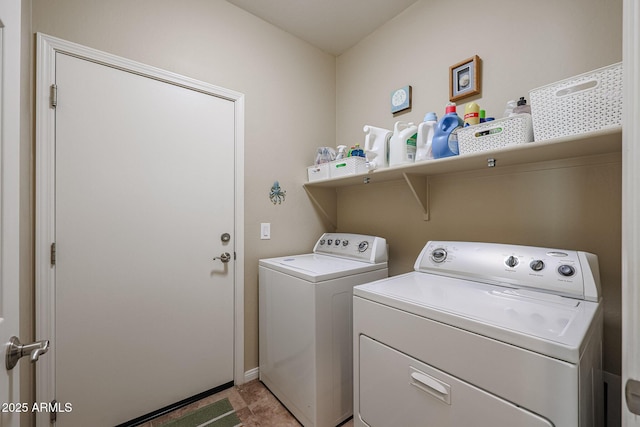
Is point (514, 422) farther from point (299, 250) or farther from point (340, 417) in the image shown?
point (299, 250)

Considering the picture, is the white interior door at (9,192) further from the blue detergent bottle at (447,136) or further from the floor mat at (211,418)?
the blue detergent bottle at (447,136)

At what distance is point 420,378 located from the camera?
98 centimetres

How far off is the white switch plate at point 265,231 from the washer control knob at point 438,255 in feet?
3.85

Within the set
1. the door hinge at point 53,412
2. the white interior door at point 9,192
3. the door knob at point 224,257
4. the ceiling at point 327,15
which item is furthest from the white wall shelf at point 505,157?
the door hinge at point 53,412

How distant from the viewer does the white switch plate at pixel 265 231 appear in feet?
6.68

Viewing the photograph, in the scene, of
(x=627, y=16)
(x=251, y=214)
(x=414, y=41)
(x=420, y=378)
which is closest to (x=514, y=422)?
(x=420, y=378)

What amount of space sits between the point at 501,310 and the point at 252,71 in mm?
2097

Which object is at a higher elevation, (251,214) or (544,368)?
(251,214)

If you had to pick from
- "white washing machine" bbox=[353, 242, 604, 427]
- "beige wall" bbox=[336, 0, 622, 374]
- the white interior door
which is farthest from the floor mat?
"beige wall" bbox=[336, 0, 622, 374]

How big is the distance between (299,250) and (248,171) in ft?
2.49

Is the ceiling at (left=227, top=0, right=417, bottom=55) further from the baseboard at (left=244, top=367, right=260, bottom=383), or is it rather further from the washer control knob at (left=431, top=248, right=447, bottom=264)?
the baseboard at (left=244, top=367, right=260, bottom=383)

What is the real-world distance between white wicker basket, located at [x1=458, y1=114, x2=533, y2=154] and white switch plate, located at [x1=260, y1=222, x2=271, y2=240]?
54.4 inches

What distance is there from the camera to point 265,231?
205 centimetres

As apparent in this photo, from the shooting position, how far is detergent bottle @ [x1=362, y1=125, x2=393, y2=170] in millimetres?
1717
